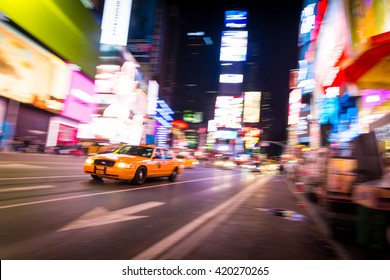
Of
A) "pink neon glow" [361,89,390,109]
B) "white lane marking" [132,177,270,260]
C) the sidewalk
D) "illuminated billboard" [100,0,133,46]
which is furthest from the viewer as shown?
"illuminated billboard" [100,0,133,46]

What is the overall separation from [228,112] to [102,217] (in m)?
96.2

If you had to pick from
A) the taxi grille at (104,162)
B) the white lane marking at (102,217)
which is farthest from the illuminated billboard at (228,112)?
the white lane marking at (102,217)

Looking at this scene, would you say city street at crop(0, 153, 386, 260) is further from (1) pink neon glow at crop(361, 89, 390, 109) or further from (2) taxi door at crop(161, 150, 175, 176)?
(1) pink neon glow at crop(361, 89, 390, 109)

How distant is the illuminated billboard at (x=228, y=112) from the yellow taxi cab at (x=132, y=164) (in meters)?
87.3

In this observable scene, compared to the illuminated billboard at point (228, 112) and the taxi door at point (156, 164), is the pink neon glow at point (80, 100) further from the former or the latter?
the illuminated billboard at point (228, 112)

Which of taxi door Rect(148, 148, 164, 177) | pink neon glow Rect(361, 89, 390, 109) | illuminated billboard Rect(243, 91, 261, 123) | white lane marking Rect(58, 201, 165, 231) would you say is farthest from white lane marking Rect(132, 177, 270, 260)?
illuminated billboard Rect(243, 91, 261, 123)

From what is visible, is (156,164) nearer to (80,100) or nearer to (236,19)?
(80,100)

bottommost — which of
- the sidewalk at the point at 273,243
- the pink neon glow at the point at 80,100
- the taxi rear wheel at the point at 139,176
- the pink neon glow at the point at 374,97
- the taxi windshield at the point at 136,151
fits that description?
the sidewalk at the point at 273,243

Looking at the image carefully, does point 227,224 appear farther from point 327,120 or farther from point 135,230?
point 327,120

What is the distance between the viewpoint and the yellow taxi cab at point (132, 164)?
32.5ft

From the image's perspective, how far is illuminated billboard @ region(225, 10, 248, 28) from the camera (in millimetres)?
103750

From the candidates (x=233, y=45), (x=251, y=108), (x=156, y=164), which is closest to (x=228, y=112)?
(x=251, y=108)

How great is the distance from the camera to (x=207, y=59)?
15162 centimetres

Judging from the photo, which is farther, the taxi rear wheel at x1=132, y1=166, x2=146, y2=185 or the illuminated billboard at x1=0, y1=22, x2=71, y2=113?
the illuminated billboard at x1=0, y1=22, x2=71, y2=113
